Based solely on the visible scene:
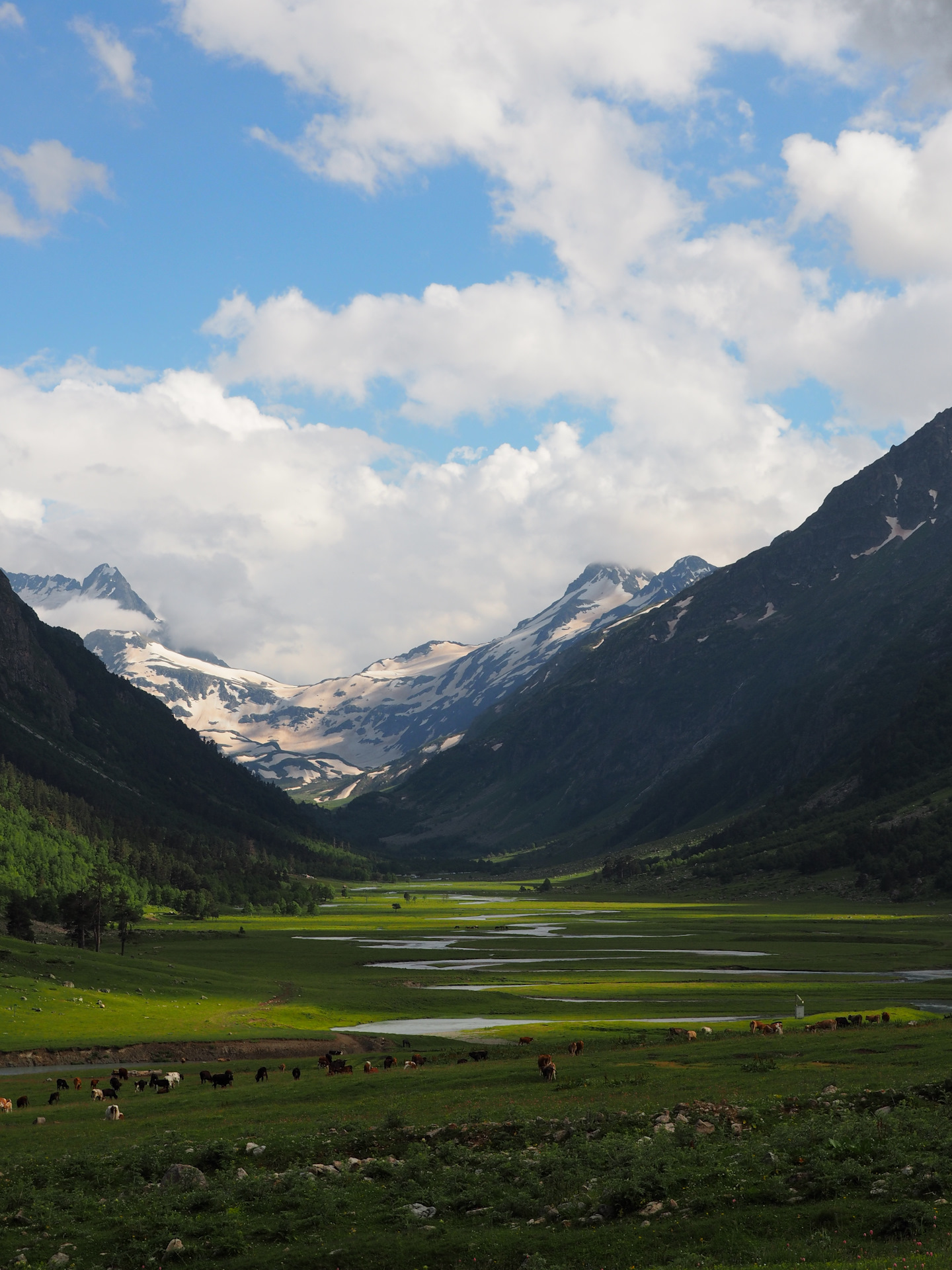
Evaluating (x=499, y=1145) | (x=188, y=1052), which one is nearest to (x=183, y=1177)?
(x=499, y=1145)

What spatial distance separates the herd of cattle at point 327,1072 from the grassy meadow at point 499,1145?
0.79 meters

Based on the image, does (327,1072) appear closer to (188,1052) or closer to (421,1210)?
(188,1052)

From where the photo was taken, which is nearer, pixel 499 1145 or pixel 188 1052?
pixel 499 1145

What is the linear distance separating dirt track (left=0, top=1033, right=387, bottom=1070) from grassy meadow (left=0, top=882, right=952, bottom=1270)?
0.66m

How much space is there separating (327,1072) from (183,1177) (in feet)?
102

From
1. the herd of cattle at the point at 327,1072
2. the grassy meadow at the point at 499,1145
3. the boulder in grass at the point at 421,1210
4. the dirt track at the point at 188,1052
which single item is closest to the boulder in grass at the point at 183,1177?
the grassy meadow at the point at 499,1145

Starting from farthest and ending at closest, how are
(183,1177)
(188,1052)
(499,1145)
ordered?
(188,1052)
(499,1145)
(183,1177)

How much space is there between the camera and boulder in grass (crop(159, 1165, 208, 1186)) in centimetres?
3228

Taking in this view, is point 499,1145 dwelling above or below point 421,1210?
below

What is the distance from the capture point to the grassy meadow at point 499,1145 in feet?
82.8

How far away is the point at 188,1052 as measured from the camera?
76.1 meters

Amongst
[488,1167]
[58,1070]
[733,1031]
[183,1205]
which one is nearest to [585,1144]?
[488,1167]

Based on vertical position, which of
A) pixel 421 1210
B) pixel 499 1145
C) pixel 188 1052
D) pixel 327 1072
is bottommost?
pixel 188 1052

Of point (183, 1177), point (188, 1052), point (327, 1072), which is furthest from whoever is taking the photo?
point (188, 1052)
